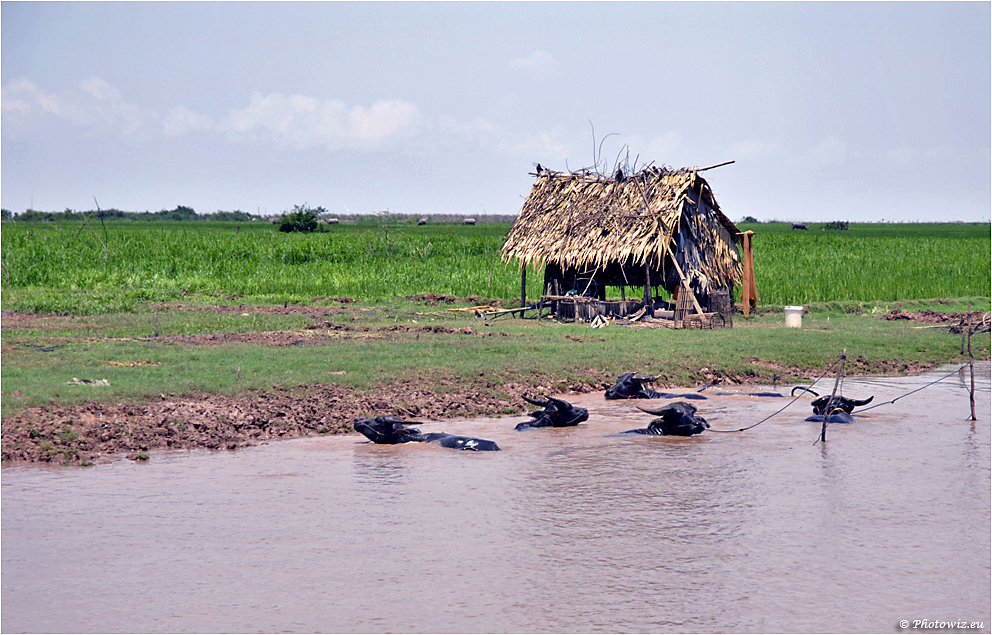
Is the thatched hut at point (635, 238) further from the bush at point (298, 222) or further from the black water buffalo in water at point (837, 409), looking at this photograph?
the bush at point (298, 222)

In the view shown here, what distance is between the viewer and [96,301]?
19.7 metres

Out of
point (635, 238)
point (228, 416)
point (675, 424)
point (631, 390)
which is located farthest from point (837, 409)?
point (635, 238)

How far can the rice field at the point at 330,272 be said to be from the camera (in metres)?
23.0

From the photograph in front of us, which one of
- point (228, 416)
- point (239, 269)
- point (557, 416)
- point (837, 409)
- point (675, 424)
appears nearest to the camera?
point (228, 416)

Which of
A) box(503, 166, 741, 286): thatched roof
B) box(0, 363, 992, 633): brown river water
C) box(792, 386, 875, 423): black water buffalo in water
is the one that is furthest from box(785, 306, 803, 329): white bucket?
box(0, 363, 992, 633): brown river water

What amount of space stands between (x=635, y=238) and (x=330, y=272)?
1158cm

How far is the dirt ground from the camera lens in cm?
842

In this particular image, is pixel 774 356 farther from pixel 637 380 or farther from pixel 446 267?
pixel 446 267

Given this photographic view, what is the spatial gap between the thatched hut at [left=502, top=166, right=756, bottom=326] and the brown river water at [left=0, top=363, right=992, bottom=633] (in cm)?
947

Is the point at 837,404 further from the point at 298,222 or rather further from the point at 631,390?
the point at 298,222

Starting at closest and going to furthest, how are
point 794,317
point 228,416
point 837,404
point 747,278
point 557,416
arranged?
point 228,416 < point 557,416 < point 837,404 < point 794,317 < point 747,278

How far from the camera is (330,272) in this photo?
27.5 metres

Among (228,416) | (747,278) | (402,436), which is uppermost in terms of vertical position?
(747,278)

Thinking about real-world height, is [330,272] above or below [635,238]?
below
